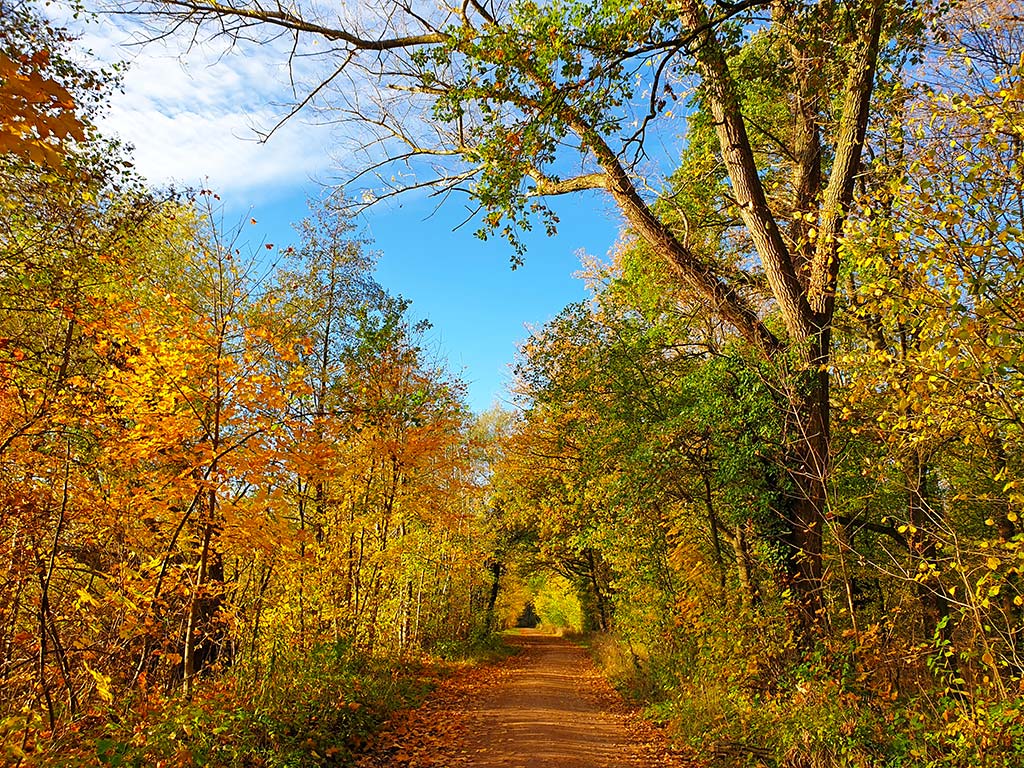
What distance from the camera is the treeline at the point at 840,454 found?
146 inches

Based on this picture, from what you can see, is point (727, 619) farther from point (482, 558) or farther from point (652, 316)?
point (482, 558)

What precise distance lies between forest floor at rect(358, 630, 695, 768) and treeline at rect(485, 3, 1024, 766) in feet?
2.58

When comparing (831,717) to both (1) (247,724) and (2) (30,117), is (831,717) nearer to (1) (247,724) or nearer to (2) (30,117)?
(1) (247,724)

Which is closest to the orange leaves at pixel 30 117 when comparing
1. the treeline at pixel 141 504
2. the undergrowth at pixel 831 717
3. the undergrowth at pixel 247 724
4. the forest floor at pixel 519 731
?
the treeline at pixel 141 504

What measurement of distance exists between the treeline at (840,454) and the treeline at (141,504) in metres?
4.94

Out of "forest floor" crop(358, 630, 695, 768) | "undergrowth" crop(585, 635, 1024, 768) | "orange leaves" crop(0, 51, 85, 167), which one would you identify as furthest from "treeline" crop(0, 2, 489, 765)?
"undergrowth" crop(585, 635, 1024, 768)

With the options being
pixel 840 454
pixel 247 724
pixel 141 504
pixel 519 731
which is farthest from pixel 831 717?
pixel 141 504

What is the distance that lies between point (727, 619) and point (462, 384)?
28.8ft

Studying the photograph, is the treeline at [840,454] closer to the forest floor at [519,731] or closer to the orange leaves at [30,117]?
the forest floor at [519,731]

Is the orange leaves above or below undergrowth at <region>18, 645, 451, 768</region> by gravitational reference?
above

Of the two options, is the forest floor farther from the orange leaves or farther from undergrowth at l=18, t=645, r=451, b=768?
the orange leaves

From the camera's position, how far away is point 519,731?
27.0 ft

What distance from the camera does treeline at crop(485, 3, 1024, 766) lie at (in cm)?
371

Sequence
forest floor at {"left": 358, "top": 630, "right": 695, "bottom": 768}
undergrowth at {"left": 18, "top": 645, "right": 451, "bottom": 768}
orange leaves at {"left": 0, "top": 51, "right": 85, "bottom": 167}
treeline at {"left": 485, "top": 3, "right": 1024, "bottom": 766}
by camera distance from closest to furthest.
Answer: orange leaves at {"left": 0, "top": 51, "right": 85, "bottom": 167}
treeline at {"left": 485, "top": 3, "right": 1024, "bottom": 766}
undergrowth at {"left": 18, "top": 645, "right": 451, "bottom": 768}
forest floor at {"left": 358, "top": 630, "right": 695, "bottom": 768}
